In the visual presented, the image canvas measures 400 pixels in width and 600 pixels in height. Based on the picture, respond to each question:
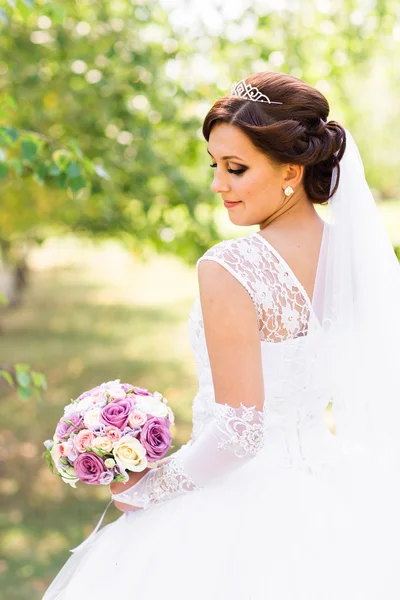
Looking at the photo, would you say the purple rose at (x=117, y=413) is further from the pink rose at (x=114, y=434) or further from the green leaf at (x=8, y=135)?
the green leaf at (x=8, y=135)

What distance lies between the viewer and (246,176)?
234 cm

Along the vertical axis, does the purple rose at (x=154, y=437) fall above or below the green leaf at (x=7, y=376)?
above

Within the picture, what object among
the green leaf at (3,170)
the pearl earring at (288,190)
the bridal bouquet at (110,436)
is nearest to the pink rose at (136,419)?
the bridal bouquet at (110,436)

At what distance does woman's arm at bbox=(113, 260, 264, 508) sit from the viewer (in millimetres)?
2121

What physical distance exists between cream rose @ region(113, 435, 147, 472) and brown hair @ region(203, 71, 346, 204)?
0.91m

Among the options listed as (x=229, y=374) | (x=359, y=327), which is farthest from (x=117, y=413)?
(x=359, y=327)

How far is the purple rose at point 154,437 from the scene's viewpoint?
2.29m

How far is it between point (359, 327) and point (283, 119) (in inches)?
26.6

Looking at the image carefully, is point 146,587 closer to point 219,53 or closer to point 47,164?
point 47,164

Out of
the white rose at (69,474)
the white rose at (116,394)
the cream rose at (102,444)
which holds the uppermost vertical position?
the white rose at (116,394)

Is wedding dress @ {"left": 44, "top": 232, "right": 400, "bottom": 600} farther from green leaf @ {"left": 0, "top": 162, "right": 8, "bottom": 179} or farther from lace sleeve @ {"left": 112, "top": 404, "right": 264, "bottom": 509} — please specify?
green leaf @ {"left": 0, "top": 162, "right": 8, "bottom": 179}

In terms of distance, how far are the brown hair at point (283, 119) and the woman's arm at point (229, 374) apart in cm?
41

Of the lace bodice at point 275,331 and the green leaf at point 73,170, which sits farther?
the green leaf at point 73,170

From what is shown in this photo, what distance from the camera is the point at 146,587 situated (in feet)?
7.46
